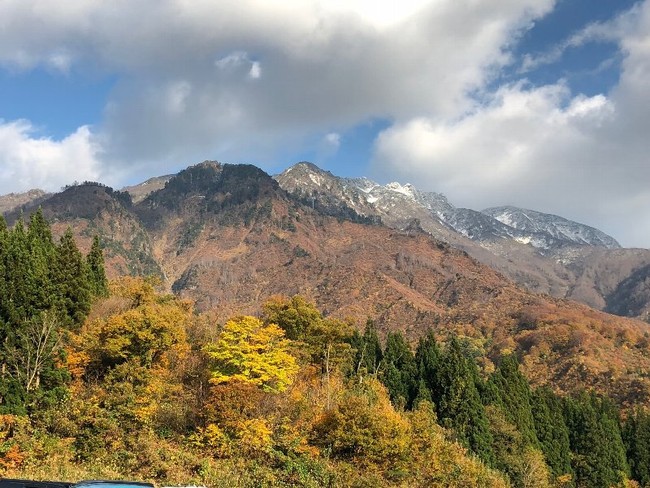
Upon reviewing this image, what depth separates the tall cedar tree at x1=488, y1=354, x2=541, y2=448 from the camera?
4350 centimetres

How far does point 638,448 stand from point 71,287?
5444 centimetres

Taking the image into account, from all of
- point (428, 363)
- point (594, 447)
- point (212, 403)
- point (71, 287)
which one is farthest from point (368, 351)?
point (212, 403)

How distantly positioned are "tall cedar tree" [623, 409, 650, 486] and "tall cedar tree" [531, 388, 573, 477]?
10000 millimetres

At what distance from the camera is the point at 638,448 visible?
53.7 m

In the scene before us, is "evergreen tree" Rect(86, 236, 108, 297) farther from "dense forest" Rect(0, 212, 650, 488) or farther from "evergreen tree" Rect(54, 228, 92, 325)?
"evergreen tree" Rect(54, 228, 92, 325)

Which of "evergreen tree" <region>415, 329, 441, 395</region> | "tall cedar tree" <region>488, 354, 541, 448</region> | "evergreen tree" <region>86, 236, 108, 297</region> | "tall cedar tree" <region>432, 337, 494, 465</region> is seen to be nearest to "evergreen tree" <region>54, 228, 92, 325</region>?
"evergreen tree" <region>86, 236, 108, 297</region>

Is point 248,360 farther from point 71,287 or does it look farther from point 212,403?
point 71,287

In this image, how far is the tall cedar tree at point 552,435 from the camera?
149 ft

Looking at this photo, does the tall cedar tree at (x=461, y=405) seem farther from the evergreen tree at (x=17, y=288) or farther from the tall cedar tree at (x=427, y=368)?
the evergreen tree at (x=17, y=288)

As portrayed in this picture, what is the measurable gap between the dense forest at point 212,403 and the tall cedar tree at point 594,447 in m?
3.77

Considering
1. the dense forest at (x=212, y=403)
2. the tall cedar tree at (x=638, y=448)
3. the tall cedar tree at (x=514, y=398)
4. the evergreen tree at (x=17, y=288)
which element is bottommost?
the tall cedar tree at (x=638, y=448)

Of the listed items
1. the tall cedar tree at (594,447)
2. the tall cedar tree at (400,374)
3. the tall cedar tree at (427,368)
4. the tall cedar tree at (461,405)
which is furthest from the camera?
the tall cedar tree at (594,447)

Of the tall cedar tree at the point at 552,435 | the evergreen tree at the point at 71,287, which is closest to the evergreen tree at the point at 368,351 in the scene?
the tall cedar tree at the point at 552,435

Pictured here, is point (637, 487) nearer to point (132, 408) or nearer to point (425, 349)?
point (425, 349)
